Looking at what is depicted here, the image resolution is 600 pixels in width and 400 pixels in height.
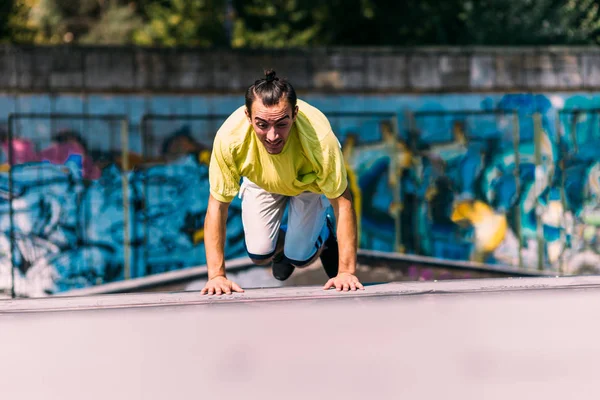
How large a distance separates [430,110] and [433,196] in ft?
3.49

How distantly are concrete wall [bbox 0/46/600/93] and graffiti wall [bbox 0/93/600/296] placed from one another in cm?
17

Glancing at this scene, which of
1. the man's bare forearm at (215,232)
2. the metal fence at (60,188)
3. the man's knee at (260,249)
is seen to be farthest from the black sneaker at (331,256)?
the metal fence at (60,188)

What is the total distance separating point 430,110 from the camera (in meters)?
11.1

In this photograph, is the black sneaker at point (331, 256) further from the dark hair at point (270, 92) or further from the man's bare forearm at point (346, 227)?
the dark hair at point (270, 92)

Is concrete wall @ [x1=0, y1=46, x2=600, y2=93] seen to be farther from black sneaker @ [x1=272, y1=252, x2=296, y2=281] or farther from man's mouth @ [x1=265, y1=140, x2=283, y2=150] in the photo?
man's mouth @ [x1=265, y1=140, x2=283, y2=150]

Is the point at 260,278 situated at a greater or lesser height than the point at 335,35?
lesser

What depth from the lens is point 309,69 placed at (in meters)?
10.8

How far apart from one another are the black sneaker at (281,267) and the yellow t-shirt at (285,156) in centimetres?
109

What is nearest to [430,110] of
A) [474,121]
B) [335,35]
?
[474,121]

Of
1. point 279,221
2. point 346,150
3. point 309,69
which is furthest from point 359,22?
point 279,221

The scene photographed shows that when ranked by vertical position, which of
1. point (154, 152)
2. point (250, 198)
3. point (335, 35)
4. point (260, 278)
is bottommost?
Result: point (260, 278)

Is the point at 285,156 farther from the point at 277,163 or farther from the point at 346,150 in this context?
the point at 346,150

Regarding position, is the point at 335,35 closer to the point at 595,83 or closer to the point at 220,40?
the point at 220,40

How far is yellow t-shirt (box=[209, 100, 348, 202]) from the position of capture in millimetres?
4855
